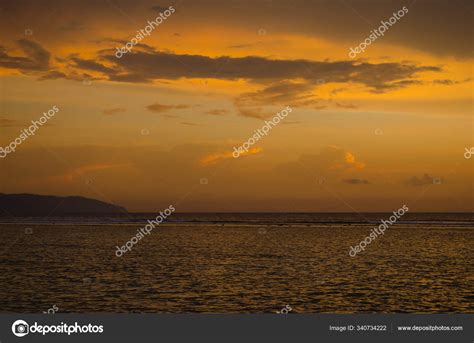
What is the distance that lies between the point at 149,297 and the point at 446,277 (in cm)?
2384

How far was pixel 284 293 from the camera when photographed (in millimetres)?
35750

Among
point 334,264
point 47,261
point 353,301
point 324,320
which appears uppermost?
point 47,261

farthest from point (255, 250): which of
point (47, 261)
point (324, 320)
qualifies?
point (324, 320)

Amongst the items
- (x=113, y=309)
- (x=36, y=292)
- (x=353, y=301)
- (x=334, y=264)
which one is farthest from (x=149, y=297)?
(x=334, y=264)

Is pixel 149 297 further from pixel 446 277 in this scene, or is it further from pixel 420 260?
pixel 420 260

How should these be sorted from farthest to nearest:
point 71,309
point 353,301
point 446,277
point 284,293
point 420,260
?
point 420,260 → point 446,277 → point 284,293 → point 353,301 → point 71,309

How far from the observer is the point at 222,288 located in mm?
37500

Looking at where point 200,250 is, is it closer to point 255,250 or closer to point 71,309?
point 255,250

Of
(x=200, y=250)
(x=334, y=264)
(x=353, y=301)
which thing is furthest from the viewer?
(x=200, y=250)

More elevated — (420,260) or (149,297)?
(420,260)

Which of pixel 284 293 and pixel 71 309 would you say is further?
pixel 284 293

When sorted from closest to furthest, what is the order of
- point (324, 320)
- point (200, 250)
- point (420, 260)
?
1. point (324, 320)
2. point (420, 260)
3. point (200, 250)

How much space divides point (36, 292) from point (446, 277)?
98.9 ft

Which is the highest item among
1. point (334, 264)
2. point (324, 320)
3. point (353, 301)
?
point (334, 264)
